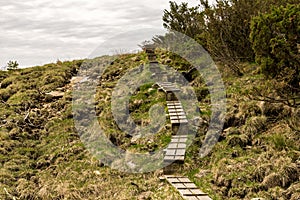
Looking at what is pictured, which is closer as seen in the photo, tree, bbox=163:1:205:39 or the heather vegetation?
the heather vegetation

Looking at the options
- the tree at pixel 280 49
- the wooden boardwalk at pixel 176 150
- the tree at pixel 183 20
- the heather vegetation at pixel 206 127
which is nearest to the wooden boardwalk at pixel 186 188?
the heather vegetation at pixel 206 127

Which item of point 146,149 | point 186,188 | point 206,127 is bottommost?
point 186,188

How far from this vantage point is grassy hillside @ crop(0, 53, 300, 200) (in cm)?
770

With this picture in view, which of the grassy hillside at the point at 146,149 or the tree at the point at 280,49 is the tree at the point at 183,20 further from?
the tree at the point at 280,49

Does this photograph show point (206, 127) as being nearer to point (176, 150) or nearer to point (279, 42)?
point (176, 150)

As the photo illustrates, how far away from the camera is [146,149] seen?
1038 cm

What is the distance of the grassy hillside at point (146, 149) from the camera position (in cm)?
770

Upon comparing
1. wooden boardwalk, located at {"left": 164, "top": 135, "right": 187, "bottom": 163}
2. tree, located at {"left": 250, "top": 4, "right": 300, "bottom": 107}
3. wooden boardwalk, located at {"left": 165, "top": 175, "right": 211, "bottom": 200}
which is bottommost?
wooden boardwalk, located at {"left": 165, "top": 175, "right": 211, "bottom": 200}

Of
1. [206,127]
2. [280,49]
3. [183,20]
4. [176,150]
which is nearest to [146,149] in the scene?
[176,150]

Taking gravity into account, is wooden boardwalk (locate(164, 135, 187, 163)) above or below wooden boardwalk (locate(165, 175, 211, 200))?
above

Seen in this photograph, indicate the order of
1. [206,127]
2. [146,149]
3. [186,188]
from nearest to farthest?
[186,188]
[146,149]
[206,127]

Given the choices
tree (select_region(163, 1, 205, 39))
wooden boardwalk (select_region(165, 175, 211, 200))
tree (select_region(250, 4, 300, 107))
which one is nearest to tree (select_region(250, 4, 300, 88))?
tree (select_region(250, 4, 300, 107))

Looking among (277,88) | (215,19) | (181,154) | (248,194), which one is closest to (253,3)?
(215,19)

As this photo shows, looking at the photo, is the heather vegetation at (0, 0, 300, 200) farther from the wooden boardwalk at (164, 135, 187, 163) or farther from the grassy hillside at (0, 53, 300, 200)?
the wooden boardwalk at (164, 135, 187, 163)
